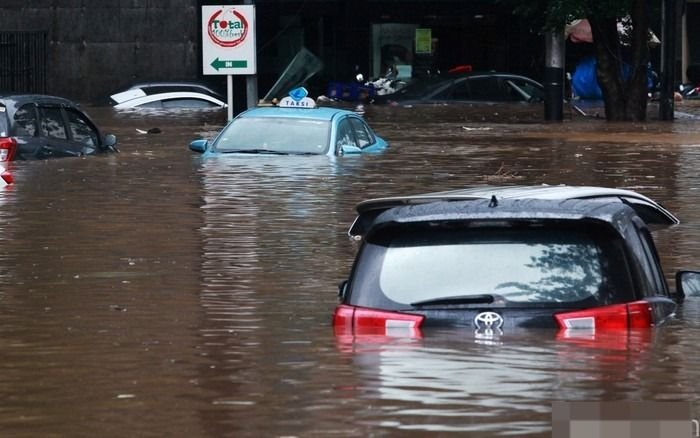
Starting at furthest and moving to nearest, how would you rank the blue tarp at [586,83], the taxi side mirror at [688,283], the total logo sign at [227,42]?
1. the blue tarp at [586,83]
2. the total logo sign at [227,42]
3. the taxi side mirror at [688,283]

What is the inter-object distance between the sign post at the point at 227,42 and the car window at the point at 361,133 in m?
6.55

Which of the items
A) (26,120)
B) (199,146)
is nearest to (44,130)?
(26,120)

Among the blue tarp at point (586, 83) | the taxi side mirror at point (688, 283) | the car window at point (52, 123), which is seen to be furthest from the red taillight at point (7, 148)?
the blue tarp at point (586, 83)

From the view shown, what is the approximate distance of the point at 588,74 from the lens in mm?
42281

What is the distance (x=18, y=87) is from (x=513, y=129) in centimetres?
1386

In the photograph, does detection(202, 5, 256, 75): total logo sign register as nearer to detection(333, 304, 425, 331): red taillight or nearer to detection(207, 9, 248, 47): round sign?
detection(207, 9, 248, 47): round sign

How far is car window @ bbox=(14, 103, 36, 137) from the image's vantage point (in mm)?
19922

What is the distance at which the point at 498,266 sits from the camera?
717cm

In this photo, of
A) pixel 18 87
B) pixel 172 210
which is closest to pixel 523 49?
pixel 18 87

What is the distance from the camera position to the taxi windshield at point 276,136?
20375mm

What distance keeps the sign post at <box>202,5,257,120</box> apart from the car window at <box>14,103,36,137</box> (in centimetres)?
826

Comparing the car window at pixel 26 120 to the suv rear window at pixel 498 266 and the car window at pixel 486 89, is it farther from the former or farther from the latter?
the car window at pixel 486 89

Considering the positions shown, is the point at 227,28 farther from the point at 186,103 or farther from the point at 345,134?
the point at 186,103

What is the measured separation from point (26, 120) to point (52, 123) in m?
0.74
